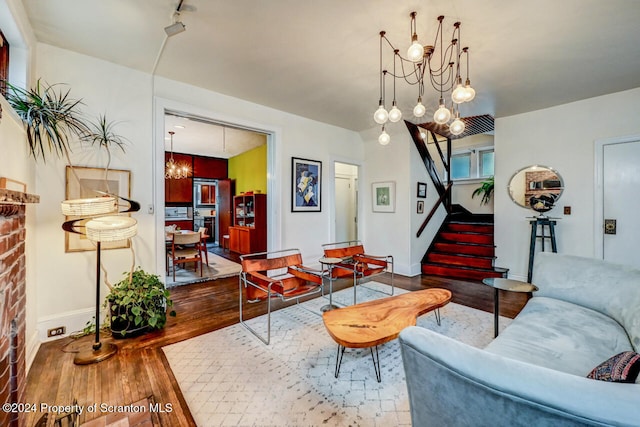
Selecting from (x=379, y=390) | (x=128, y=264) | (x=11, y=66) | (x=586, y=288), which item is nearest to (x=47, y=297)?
(x=128, y=264)

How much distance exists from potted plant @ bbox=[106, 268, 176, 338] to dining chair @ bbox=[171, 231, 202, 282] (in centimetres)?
174

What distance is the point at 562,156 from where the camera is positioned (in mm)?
3834

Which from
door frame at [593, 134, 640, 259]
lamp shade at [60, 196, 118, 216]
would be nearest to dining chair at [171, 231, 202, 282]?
lamp shade at [60, 196, 118, 216]

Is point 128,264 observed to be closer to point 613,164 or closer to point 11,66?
point 11,66

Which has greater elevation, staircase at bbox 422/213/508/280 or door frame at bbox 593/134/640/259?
door frame at bbox 593/134/640/259

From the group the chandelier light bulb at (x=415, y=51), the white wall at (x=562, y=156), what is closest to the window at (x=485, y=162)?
the white wall at (x=562, y=156)

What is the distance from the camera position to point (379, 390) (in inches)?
69.2

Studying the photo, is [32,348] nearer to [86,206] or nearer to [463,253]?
[86,206]

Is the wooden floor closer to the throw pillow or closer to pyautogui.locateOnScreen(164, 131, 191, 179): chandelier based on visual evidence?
the throw pillow

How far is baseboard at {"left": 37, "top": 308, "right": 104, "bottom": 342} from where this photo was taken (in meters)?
2.33

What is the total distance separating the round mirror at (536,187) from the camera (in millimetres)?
3883

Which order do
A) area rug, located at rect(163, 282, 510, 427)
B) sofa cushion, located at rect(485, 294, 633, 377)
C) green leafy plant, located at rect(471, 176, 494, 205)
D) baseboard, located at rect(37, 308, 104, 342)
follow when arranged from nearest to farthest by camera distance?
sofa cushion, located at rect(485, 294, 633, 377)
area rug, located at rect(163, 282, 510, 427)
baseboard, located at rect(37, 308, 104, 342)
green leafy plant, located at rect(471, 176, 494, 205)

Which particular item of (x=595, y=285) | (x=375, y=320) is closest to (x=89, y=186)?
(x=375, y=320)

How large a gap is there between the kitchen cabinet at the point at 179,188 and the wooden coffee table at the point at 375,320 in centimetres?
659
